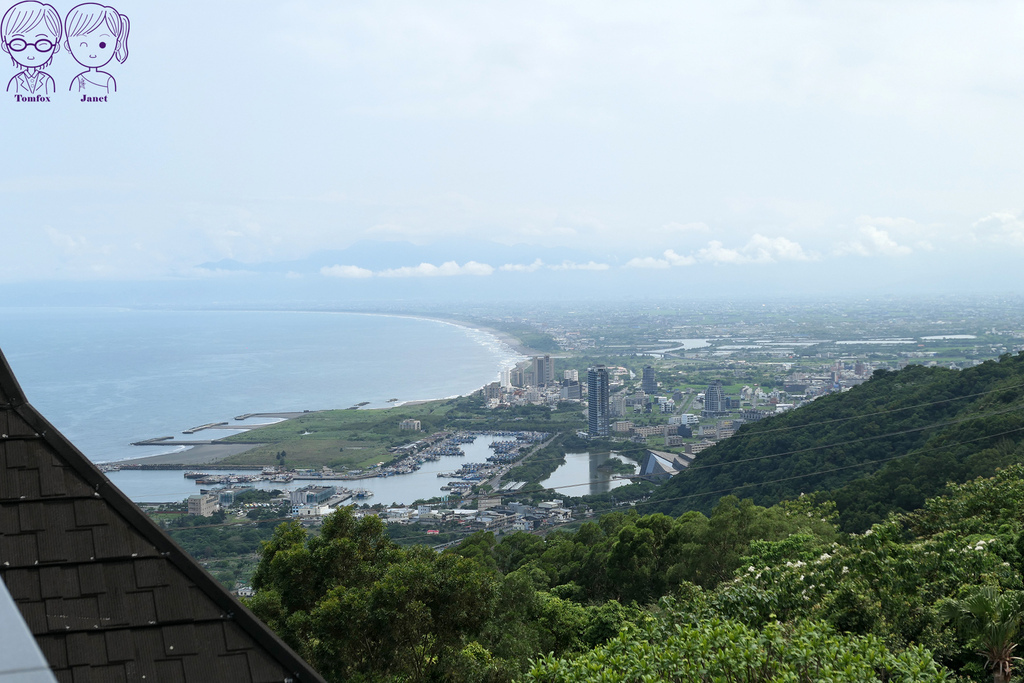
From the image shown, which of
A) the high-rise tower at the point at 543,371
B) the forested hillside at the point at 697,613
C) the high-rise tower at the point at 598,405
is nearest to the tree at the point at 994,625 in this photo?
the forested hillside at the point at 697,613

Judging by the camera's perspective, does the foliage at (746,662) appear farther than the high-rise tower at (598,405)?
No

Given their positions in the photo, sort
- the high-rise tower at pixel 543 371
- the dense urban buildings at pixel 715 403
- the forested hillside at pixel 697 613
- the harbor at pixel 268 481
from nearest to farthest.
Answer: the forested hillside at pixel 697 613
the harbor at pixel 268 481
the dense urban buildings at pixel 715 403
the high-rise tower at pixel 543 371

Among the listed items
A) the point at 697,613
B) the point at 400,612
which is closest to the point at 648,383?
the point at 697,613

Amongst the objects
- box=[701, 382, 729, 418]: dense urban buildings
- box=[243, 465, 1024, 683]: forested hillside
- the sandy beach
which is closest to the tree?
box=[243, 465, 1024, 683]: forested hillside

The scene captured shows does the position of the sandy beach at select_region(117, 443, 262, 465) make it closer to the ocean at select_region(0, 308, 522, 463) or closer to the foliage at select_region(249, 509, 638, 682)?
the ocean at select_region(0, 308, 522, 463)

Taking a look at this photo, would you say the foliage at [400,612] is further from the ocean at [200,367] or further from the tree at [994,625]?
the ocean at [200,367]

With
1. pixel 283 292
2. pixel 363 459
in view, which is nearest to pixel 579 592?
pixel 363 459

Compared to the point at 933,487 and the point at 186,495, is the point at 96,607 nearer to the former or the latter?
the point at 933,487
